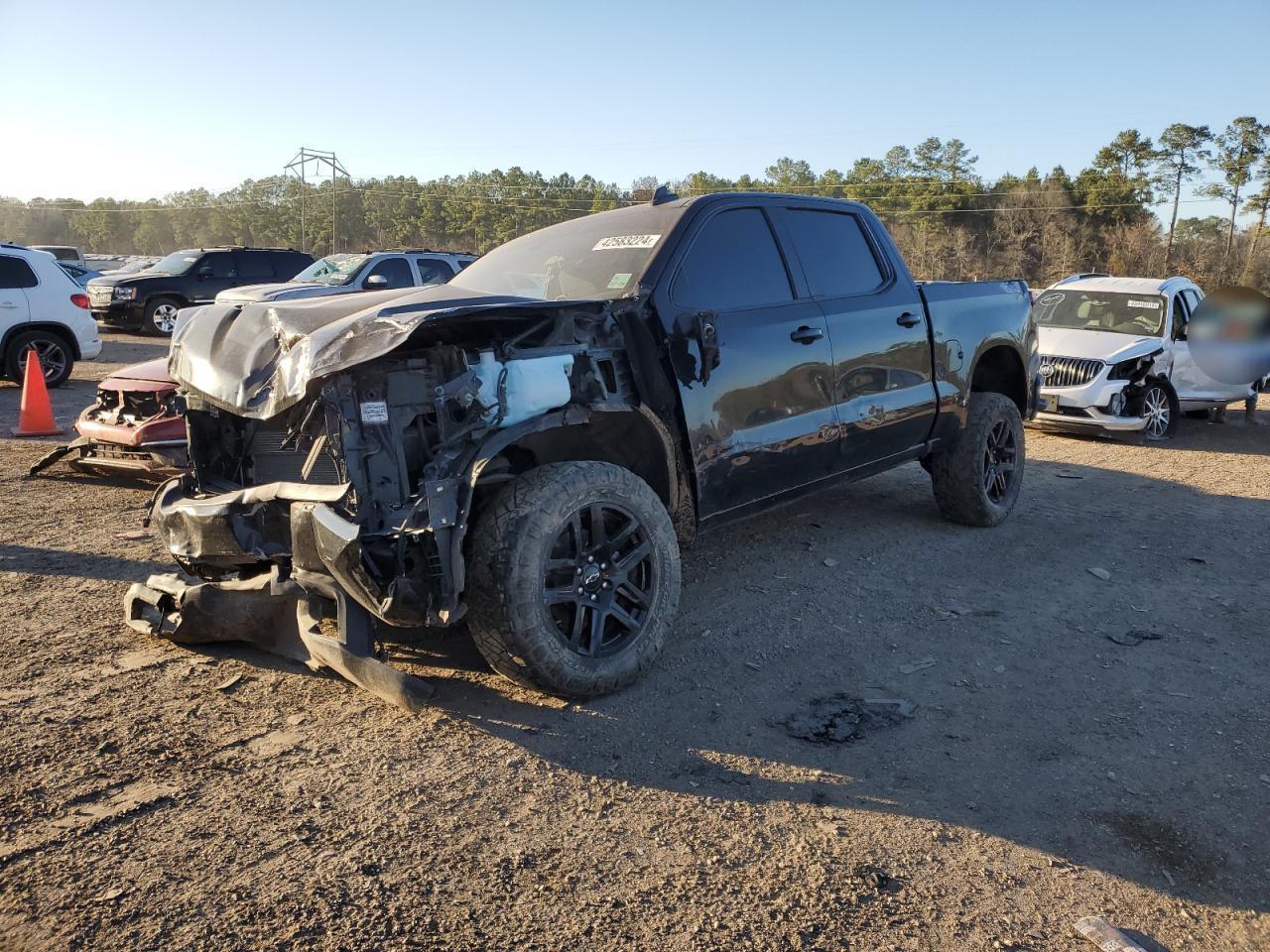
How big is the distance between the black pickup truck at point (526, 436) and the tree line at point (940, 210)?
1373mm

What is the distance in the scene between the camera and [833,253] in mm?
5324

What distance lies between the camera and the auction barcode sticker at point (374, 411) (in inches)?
130

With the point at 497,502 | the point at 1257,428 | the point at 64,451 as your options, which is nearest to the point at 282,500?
the point at 497,502

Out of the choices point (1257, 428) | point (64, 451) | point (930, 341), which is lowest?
point (1257, 428)

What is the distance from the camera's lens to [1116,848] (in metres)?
2.89

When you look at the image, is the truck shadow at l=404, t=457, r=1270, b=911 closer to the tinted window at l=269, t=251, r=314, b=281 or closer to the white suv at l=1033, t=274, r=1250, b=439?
the white suv at l=1033, t=274, r=1250, b=439

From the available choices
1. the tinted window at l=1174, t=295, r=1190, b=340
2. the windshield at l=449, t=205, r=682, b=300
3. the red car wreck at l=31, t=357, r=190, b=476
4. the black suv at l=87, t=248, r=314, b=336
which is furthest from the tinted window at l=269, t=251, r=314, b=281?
the windshield at l=449, t=205, r=682, b=300

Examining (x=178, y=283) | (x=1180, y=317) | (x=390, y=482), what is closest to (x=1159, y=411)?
(x=1180, y=317)

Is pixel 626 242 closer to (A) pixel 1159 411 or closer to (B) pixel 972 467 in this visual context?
(B) pixel 972 467

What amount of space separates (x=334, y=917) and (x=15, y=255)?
503 inches

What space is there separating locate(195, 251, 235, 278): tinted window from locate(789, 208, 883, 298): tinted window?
17103 mm

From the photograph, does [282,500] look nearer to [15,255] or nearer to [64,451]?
[64,451]

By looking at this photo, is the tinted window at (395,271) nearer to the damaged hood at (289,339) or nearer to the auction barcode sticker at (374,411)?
the damaged hood at (289,339)

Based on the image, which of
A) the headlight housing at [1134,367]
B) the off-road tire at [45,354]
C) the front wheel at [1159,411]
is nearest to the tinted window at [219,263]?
the off-road tire at [45,354]
